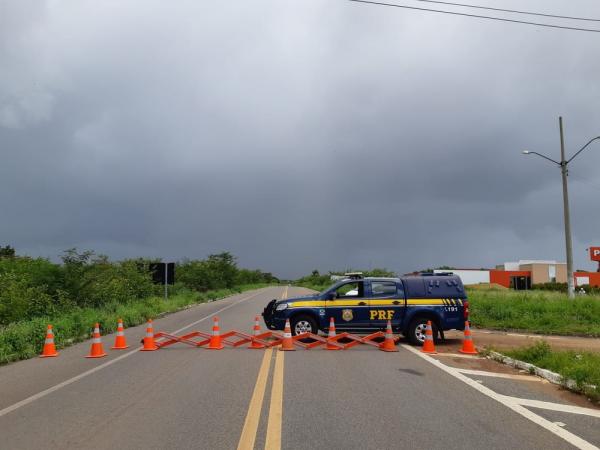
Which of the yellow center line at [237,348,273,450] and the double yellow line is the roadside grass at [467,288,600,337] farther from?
the yellow center line at [237,348,273,450]

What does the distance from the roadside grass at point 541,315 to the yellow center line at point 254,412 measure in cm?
1158

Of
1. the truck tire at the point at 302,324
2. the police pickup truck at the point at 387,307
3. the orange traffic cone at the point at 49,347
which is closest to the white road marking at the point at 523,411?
the police pickup truck at the point at 387,307

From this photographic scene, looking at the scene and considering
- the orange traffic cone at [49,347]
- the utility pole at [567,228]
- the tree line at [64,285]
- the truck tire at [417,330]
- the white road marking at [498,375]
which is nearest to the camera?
the white road marking at [498,375]

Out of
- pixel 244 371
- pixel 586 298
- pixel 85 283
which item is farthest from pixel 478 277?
pixel 244 371

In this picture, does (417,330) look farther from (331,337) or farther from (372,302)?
(331,337)

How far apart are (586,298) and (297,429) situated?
64.9ft

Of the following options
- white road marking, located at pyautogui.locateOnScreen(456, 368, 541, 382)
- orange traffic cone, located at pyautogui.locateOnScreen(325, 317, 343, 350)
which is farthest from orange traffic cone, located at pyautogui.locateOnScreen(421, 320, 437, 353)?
white road marking, located at pyautogui.locateOnScreen(456, 368, 541, 382)

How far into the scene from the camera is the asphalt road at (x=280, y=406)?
17.8 ft

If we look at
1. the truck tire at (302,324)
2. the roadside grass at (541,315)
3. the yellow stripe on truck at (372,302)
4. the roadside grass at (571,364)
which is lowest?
the roadside grass at (541,315)

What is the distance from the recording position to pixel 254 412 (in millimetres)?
6465

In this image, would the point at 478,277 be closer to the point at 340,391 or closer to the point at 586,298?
the point at 586,298

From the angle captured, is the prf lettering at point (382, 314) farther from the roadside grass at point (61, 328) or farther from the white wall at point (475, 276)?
the white wall at point (475, 276)

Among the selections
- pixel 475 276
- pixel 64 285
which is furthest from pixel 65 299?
pixel 475 276

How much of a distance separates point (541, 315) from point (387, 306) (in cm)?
902
